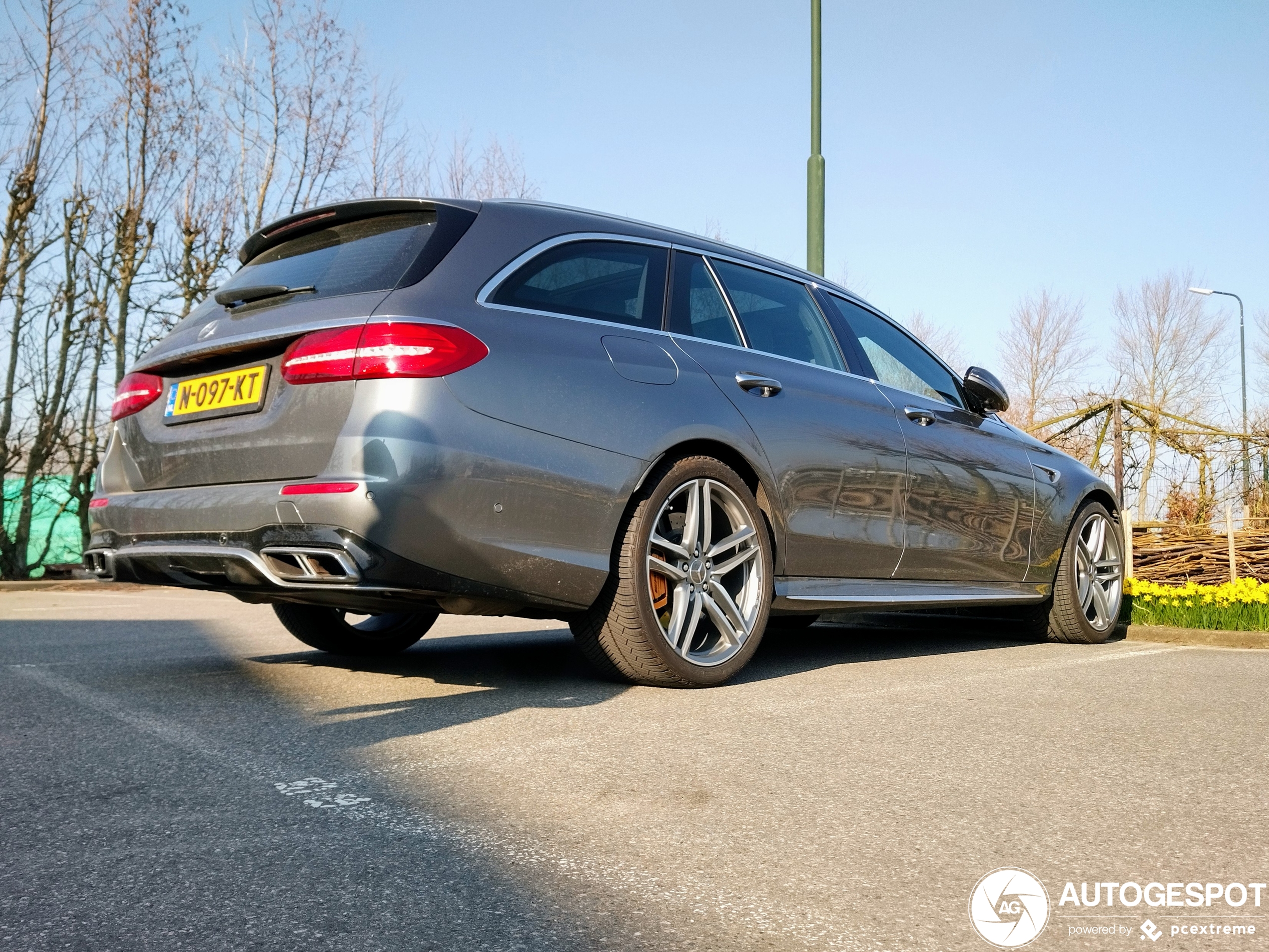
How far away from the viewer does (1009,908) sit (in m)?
1.97

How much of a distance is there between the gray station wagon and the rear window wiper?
2 cm

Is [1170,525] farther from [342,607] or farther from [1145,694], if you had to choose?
[342,607]

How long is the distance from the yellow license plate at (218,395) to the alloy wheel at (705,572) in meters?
1.37

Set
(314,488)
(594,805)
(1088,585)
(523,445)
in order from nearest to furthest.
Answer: (594,805) < (314,488) < (523,445) < (1088,585)

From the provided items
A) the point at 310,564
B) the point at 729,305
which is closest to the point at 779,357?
the point at 729,305

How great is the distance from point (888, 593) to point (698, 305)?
4.83 feet

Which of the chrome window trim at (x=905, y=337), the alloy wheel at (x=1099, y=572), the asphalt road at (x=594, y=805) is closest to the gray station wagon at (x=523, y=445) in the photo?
the chrome window trim at (x=905, y=337)

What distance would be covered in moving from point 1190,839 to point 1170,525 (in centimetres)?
1104

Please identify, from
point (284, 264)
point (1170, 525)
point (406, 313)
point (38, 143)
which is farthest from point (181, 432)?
point (38, 143)

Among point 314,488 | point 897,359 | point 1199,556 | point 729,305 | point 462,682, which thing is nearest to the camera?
point 314,488

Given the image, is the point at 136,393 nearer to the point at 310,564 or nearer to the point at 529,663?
the point at 310,564

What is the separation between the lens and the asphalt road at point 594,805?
1.88m

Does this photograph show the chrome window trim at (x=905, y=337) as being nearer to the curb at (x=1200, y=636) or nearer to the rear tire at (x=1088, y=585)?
the rear tire at (x=1088, y=585)

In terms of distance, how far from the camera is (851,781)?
9.25ft
